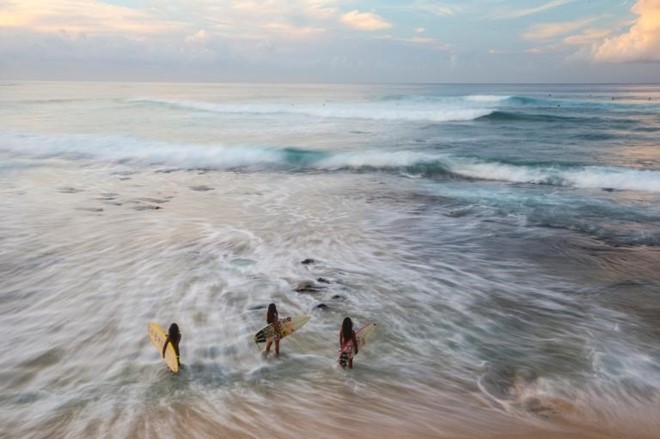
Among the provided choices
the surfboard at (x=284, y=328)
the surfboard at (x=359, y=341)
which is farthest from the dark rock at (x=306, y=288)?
the surfboard at (x=359, y=341)

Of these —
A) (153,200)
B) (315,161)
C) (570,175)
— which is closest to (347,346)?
(153,200)

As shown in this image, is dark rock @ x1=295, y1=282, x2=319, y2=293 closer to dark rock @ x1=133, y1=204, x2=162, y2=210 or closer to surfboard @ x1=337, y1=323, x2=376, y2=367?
surfboard @ x1=337, y1=323, x2=376, y2=367

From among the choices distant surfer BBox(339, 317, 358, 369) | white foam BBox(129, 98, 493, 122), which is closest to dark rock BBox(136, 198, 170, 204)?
distant surfer BBox(339, 317, 358, 369)

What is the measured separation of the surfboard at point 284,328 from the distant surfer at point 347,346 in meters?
0.75

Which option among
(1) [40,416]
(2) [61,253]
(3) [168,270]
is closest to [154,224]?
(2) [61,253]

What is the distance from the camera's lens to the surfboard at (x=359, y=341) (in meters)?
5.54

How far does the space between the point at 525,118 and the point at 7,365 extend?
4221cm

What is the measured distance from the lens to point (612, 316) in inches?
279

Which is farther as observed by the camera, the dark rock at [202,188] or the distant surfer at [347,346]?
the dark rock at [202,188]

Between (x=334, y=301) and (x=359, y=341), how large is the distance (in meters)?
1.72

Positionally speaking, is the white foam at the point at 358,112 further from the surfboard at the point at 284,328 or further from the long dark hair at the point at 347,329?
the long dark hair at the point at 347,329

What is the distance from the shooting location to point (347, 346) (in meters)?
5.51

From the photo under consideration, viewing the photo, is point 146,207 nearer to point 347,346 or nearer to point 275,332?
point 275,332

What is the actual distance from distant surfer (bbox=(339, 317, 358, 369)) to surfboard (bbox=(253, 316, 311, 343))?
75 cm
